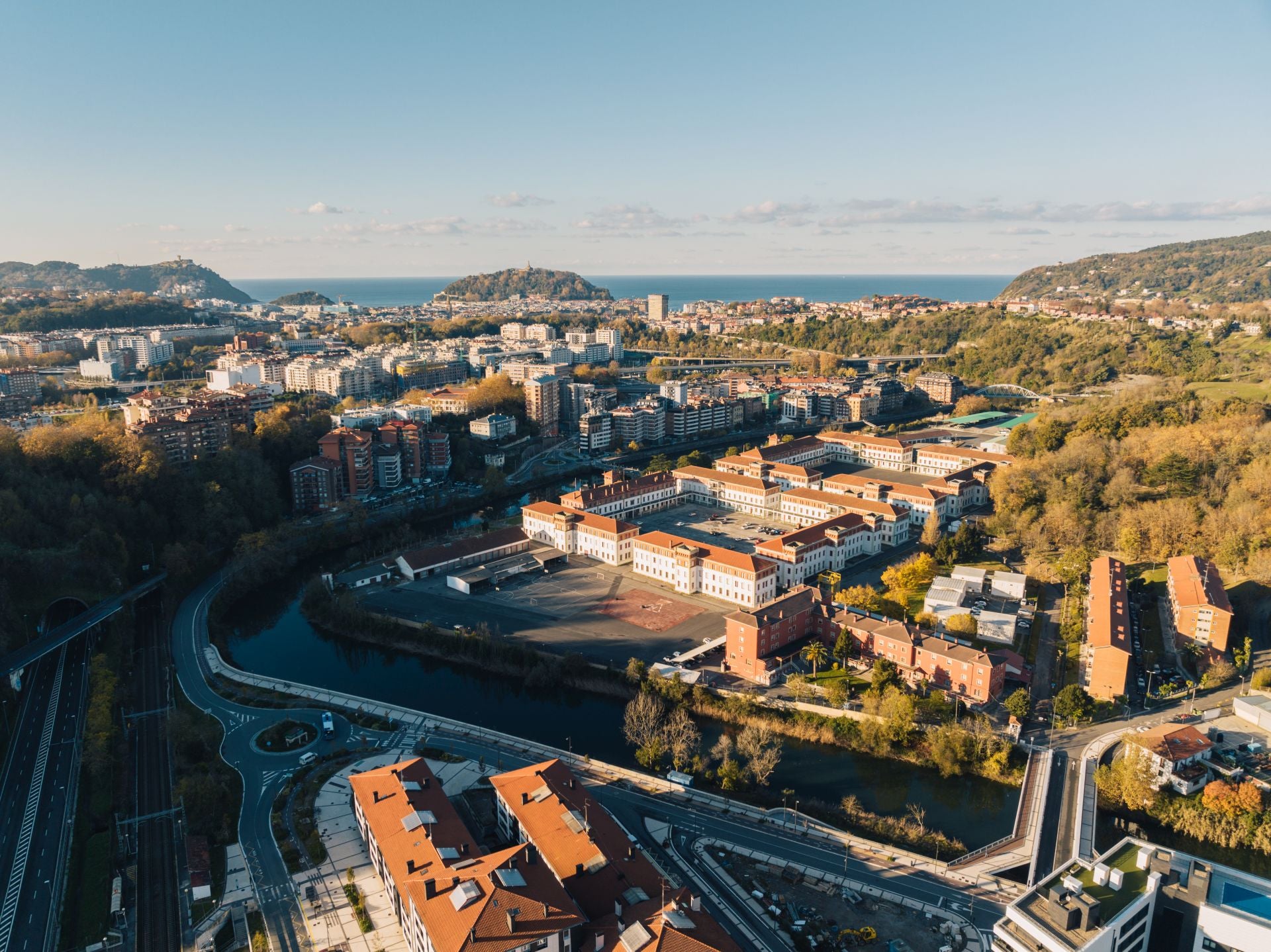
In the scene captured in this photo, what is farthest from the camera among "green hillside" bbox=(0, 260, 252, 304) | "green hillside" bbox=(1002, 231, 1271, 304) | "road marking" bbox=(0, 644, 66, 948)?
"green hillside" bbox=(0, 260, 252, 304)

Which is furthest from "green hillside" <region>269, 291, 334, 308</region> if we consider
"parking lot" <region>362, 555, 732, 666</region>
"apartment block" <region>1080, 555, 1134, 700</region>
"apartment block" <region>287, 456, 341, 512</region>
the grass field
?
"apartment block" <region>1080, 555, 1134, 700</region>

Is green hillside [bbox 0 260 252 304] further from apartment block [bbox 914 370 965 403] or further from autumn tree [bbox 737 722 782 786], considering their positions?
autumn tree [bbox 737 722 782 786]

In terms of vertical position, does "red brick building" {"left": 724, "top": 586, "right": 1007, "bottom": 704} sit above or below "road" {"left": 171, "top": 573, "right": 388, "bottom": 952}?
above

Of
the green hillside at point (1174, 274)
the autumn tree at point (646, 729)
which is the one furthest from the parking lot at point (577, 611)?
the green hillside at point (1174, 274)

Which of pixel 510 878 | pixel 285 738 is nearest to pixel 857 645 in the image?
pixel 510 878

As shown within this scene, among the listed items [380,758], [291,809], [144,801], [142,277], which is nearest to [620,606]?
[380,758]

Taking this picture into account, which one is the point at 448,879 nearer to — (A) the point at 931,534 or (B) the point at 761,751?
(B) the point at 761,751
